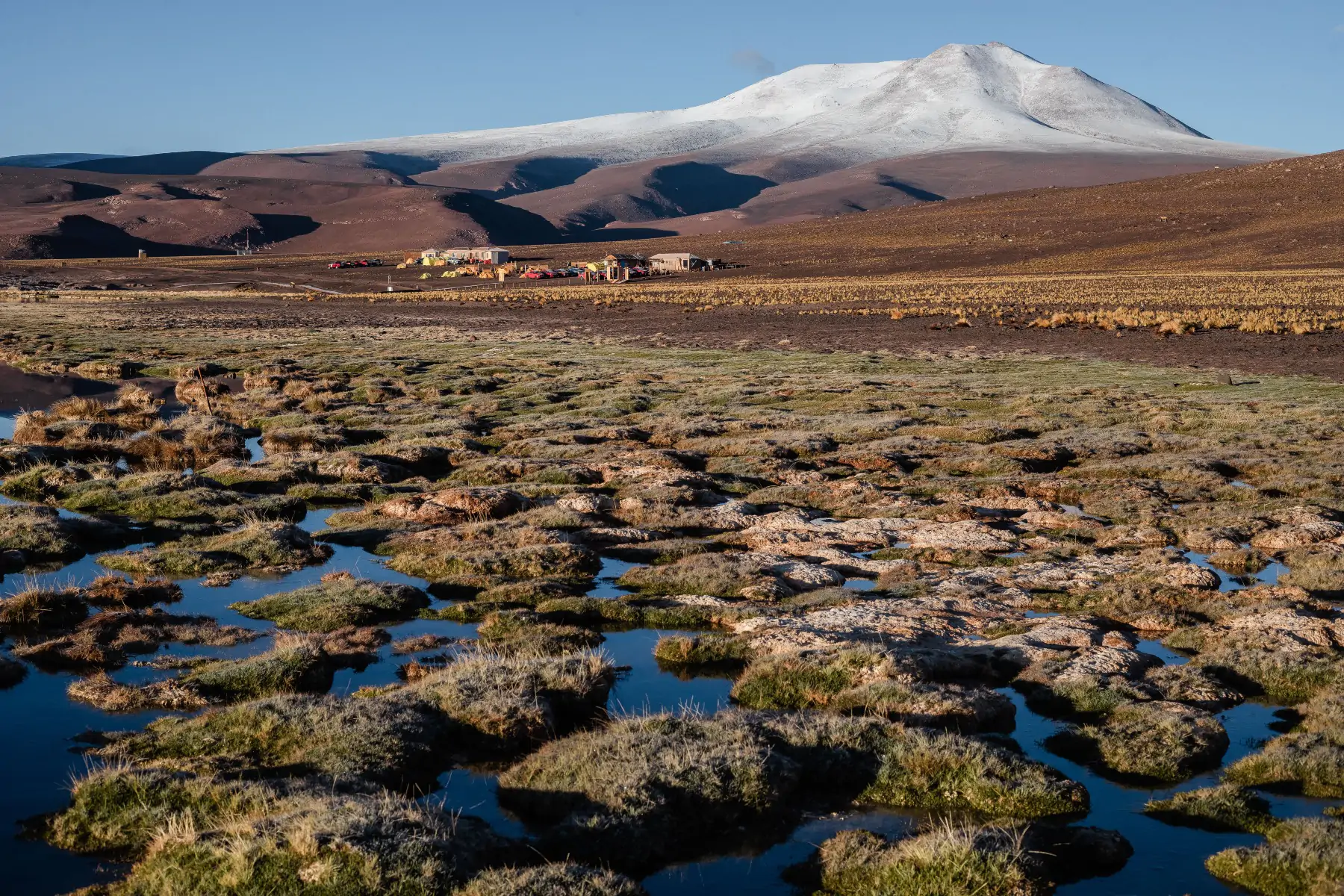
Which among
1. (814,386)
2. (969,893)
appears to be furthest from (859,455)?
(969,893)

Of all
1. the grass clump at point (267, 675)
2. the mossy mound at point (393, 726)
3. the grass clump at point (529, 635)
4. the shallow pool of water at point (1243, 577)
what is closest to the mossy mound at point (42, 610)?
the grass clump at point (267, 675)

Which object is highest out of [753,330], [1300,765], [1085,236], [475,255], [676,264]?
[1085,236]

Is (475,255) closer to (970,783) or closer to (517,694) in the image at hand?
(517,694)

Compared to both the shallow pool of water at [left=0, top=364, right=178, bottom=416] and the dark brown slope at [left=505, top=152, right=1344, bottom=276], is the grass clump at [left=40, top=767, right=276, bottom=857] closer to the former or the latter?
the shallow pool of water at [left=0, top=364, right=178, bottom=416]

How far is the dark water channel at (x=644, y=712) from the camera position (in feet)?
30.5

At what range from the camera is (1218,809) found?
10.2 m

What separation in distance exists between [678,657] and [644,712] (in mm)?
1945

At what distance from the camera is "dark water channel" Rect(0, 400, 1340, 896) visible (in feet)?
30.5

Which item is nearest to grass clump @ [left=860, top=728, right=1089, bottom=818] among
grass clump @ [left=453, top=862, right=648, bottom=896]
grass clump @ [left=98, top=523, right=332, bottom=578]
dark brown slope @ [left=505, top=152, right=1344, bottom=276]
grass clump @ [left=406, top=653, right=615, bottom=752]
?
grass clump @ [left=453, top=862, right=648, bottom=896]

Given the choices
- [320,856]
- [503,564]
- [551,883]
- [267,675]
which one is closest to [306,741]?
[267,675]

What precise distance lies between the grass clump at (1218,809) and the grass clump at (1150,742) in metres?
0.54

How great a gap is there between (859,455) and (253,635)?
14852 millimetres

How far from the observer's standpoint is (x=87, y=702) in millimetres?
12766

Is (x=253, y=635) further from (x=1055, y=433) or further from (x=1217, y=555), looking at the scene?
(x=1055, y=433)
